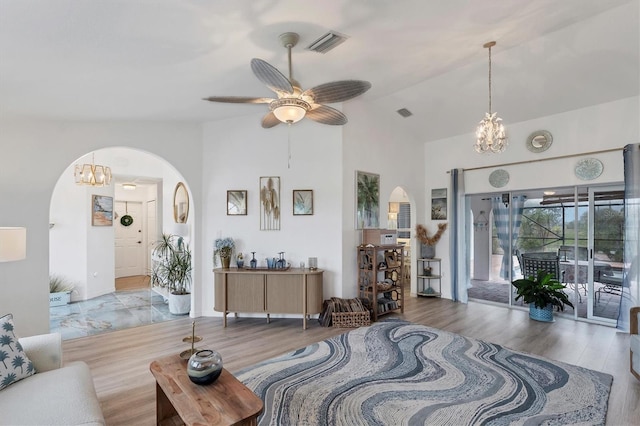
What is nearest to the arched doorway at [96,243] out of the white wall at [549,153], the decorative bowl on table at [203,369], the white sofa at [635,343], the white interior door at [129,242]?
the white interior door at [129,242]

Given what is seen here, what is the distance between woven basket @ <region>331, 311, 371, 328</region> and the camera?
445 centimetres

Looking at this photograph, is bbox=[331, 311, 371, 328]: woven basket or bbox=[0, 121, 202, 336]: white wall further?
bbox=[331, 311, 371, 328]: woven basket

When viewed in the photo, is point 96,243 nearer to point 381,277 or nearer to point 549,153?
point 381,277

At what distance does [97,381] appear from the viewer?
2.94m

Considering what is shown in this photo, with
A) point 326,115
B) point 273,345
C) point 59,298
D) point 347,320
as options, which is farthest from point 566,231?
point 59,298

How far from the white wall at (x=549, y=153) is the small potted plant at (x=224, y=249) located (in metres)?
3.93

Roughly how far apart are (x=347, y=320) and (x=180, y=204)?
354cm

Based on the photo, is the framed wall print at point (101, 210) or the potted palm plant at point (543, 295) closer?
the potted palm plant at point (543, 295)

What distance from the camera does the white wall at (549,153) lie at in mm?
4395

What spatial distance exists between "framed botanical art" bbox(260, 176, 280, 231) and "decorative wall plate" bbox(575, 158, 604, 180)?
4.48 metres

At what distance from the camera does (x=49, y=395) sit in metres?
1.84

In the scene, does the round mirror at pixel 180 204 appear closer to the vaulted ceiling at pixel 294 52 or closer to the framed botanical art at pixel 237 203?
the framed botanical art at pixel 237 203

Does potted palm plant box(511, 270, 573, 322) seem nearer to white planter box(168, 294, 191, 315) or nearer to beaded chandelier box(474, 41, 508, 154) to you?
beaded chandelier box(474, 41, 508, 154)

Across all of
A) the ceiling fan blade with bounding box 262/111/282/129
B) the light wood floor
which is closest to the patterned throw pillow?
the light wood floor
